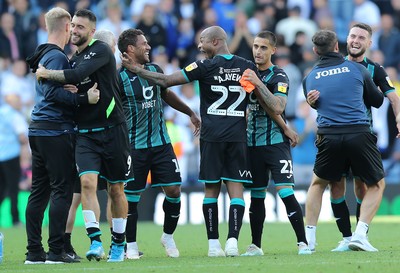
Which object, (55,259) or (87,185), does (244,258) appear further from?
(55,259)

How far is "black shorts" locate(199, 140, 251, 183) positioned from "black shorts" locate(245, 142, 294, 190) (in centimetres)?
23

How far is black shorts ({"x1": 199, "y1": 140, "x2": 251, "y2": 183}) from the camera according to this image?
11234mm

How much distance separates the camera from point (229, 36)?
2325 cm

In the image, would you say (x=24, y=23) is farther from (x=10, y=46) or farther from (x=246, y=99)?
(x=246, y=99)

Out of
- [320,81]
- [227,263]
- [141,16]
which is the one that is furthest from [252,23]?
[227,263]

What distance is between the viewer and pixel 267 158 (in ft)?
37.4

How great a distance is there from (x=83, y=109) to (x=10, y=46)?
12.2 m

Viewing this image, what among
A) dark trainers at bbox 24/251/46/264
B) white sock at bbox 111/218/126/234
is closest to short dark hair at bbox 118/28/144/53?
white sock at bbox 111/218/126/234

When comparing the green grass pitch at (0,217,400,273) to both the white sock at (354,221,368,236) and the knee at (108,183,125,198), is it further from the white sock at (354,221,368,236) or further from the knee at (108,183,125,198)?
the knee at (108,183,125,198)

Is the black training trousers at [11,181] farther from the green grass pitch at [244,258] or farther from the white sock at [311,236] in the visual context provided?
the white sock at [311,236]

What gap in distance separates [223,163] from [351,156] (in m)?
1.47

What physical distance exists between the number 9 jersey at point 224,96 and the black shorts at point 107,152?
1087 mm

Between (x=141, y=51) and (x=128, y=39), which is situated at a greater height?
(x=128, y=39)

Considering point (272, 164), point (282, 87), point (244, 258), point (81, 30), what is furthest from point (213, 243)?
point (81, 30)
